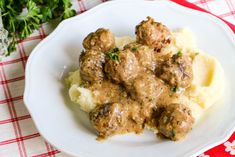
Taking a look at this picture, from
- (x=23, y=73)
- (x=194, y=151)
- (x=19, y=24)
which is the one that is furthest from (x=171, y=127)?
(x=19, y=24)

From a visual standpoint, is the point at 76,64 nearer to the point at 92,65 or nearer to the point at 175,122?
the point at 92,65

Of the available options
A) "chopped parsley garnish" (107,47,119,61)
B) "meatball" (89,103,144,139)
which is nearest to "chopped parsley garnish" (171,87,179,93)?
"meatball" (89,103,144,139)

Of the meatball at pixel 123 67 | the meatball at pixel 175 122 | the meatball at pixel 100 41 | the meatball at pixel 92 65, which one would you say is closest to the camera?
the meatball at pixel 175 122

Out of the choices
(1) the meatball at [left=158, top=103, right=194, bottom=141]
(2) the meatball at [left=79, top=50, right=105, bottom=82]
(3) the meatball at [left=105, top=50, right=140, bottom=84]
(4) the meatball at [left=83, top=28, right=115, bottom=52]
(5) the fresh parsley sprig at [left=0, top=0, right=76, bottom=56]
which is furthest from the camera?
(5) the fresh parsley sprig at [left=0, top=0, right=76, bottom=56]

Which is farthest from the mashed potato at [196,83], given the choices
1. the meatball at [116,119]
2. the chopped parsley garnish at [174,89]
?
the meatball at [116,119]

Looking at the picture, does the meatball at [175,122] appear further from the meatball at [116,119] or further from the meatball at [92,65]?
the meatball at [92,65]

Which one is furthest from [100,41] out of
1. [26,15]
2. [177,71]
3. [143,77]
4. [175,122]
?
[26,15]

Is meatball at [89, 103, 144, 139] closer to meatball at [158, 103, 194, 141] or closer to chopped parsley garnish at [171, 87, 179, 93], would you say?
meatball at [158, 103, 194, 141]
